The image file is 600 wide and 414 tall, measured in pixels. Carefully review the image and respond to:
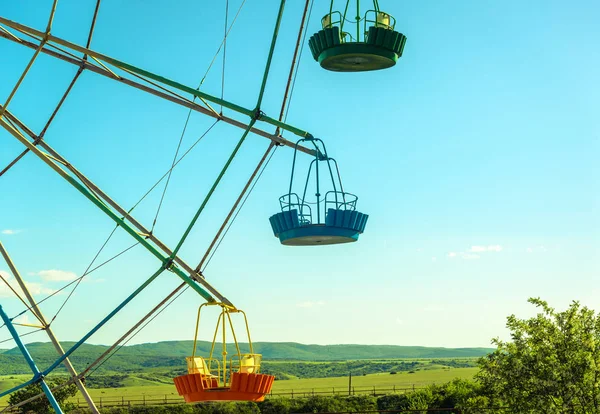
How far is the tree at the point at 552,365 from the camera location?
36562 mm

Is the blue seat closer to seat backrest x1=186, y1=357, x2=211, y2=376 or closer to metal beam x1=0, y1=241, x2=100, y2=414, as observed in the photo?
seat backrest x1=186, y1=357, x2=211, y2=376

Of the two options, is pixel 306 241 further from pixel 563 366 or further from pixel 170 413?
pixel 170 413

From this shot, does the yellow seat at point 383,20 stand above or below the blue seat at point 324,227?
above

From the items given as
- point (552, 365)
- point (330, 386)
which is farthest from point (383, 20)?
point (330, 386)

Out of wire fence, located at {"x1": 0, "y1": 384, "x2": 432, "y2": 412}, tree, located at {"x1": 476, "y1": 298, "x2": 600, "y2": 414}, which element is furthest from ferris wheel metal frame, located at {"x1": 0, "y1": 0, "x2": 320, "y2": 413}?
wire fence, located at {"x1": 0, "y1": 384, "x2": 432, "y2": 412}

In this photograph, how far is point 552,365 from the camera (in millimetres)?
37438

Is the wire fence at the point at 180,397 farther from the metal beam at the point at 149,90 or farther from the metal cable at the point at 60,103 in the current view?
the metal beam at the point at 149,90

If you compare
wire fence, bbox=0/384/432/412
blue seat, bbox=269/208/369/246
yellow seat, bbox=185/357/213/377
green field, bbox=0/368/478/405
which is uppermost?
green field, bbox=0/368/478/405

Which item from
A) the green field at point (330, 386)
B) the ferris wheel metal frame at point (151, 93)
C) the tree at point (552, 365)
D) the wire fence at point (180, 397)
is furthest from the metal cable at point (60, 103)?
the green field at point (330, 386)

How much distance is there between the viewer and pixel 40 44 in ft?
47.1

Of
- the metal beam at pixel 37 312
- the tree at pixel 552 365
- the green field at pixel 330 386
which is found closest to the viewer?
the metal beam at pixel 37 312

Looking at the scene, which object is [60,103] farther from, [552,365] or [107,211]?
[552,365]

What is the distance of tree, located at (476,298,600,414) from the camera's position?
3656 centimetres

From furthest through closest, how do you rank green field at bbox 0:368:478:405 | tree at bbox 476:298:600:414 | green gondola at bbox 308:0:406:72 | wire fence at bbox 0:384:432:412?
green field at bbox 0:368:478:405 → wire fence at bbox 0:384:432:412 → tree at bbox 476:298:600:414 → green gondola at bbox 308:0:406:72
